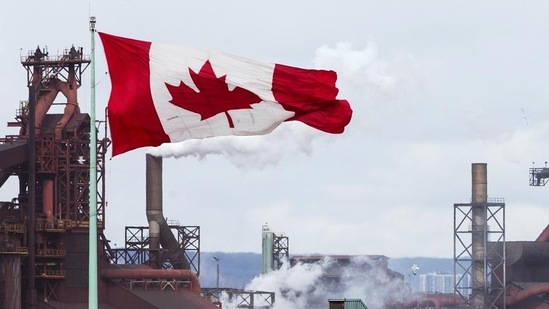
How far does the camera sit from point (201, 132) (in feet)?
97.0

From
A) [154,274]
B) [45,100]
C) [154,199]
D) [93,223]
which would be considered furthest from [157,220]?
[93,223]

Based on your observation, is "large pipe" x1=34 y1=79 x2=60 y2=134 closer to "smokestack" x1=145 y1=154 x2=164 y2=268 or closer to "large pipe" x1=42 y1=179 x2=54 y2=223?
"large pipe" x1=42 y1=179 x2=54 y2=223

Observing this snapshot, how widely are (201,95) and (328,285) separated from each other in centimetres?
14955

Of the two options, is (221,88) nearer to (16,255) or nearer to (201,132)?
(201,132)

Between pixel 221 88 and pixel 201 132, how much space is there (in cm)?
92

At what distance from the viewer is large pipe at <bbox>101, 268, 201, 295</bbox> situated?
115062 mm

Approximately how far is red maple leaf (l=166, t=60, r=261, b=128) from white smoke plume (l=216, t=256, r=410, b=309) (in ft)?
431

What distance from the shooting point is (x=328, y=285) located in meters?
178

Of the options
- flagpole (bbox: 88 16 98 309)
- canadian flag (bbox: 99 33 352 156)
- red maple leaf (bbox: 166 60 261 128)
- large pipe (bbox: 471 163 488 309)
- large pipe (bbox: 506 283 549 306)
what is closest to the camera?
flagpole (bbox: 88 16 98 309)

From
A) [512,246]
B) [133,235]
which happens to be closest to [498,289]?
[512,246]

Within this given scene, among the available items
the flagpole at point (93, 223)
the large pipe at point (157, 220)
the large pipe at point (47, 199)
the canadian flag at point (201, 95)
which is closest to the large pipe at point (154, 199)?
the large pipe at point (157, 220)

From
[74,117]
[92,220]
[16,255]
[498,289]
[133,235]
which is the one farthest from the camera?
[498,289]

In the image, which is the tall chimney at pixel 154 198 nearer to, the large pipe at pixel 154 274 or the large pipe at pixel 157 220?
the large pipe at pixel 157 220

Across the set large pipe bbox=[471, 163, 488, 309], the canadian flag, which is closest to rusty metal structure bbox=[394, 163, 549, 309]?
large pipe bbox=[471, 163, 488, 309]
